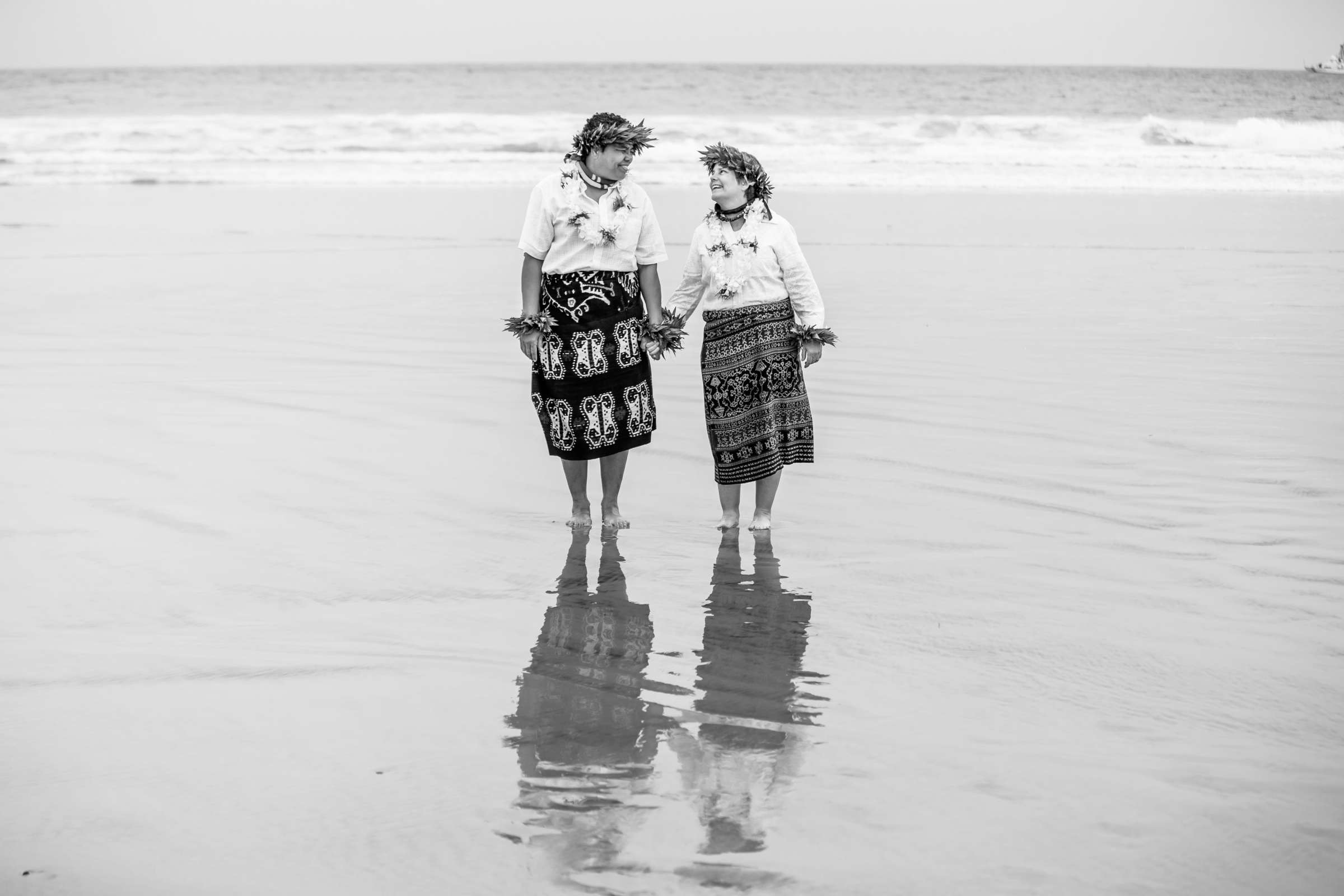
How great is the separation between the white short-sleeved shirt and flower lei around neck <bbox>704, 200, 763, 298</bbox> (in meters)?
0.21

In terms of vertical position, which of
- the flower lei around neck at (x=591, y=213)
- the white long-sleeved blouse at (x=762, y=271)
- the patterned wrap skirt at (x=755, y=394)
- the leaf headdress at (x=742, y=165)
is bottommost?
the patterned wrap skirt at (x=755, y=394)

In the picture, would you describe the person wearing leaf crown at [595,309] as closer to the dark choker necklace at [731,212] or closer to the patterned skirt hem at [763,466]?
the dark choker necklace at [731,212]

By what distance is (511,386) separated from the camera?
7.70m

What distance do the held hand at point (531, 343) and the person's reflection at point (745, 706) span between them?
1199mm

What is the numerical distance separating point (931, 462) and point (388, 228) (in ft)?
33.2

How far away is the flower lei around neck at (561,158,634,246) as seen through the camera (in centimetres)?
513

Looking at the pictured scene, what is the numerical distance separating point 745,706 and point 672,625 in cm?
72

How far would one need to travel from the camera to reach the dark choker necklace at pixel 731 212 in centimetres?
520

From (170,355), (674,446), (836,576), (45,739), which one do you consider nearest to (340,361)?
(170,355)

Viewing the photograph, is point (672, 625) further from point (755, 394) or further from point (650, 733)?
point (755, 394)

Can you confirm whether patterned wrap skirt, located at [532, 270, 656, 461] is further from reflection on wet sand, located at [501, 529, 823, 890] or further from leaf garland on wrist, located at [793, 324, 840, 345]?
reflection on wet sand, located at [501, 529, 823, 890]

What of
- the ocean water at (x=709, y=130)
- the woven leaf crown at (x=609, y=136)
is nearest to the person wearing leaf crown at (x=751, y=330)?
the woven leaf crown at (x=609, y=136)

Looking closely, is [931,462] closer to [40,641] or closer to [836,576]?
[836,576]

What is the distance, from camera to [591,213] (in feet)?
16.9
